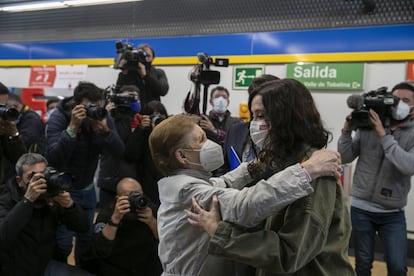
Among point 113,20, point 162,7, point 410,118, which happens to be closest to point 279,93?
point 410,118

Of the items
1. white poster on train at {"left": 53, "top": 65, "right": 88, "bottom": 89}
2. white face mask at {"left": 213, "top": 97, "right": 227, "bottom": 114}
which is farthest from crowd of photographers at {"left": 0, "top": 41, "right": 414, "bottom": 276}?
white poster on train at {"left": 53, "top": 65, "right": 88, "bottom": 89}

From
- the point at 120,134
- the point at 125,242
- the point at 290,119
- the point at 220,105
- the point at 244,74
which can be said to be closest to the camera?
the point at 290,119

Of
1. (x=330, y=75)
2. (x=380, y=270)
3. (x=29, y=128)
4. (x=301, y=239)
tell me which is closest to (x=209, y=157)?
(x=301, y=239)

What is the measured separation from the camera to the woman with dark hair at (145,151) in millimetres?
3107

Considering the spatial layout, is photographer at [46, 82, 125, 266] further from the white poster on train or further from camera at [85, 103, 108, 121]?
the white poster on train

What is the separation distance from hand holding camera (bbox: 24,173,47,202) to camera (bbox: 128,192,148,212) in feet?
1.55

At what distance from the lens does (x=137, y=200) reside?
94.0 inches

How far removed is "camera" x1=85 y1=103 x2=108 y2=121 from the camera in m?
2.77

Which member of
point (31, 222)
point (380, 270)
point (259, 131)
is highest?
point (259, 131)

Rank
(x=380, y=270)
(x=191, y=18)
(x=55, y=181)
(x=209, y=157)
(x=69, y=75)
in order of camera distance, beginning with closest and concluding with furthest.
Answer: (x=209, y=157) < (x=55, y=181) < (x=380, y=270) < (x=191, y=18) < (x=69, y=75)

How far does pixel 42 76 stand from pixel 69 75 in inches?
20.9

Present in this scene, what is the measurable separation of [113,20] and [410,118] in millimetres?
4086

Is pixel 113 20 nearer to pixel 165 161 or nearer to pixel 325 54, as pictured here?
pixel 325 54

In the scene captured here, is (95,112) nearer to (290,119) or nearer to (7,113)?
(7,113)
